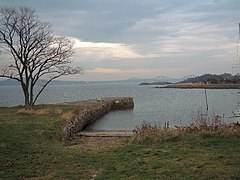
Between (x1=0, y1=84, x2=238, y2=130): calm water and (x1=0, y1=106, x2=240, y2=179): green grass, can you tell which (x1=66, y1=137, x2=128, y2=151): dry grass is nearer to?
(x1=0, y1=106, x2=240, y2=179): green grass

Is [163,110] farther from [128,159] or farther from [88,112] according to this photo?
[128,159]

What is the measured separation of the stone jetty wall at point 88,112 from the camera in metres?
21.2

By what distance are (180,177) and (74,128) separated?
603 inches

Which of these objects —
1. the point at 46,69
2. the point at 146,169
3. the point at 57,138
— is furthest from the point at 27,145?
the point at 46,69

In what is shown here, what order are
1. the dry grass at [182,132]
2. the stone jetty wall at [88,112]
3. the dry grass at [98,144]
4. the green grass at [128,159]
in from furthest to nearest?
the stone jetty wall at [88,112]
the dry grass at [98,144]
the dry grass at [182,132]
the green grass at [128,159]

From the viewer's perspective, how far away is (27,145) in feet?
45.0

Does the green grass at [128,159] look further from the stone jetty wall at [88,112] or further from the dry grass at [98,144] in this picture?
the stone jetty wall at [88,112]

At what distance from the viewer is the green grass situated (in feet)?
27.5

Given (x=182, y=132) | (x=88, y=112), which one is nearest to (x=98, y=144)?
(x=182, y=132)

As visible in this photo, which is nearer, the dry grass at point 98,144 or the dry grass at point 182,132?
the dry grass at point 182,132

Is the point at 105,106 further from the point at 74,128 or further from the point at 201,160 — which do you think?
the point at 201,160

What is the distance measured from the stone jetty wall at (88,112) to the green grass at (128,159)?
4.99 metres

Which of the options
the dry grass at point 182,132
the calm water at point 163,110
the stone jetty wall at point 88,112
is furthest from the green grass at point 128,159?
the calm water at point 163,110

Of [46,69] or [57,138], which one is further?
[46,69]
